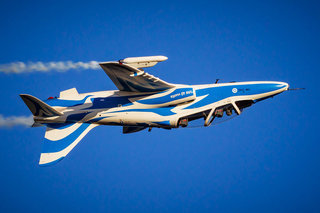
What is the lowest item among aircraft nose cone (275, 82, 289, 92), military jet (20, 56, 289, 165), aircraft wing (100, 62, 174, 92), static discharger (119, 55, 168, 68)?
military jet (20, 56, 289, 165)

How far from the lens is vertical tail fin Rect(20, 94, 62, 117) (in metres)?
33.5

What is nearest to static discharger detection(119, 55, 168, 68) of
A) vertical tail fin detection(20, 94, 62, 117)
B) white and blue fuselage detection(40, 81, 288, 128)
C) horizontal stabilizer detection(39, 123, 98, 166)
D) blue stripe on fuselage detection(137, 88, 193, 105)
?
white and blue fuselage detection(40, 81, 288, 128)

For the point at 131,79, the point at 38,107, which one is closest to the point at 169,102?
the point at 131,79

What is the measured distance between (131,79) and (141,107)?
246 cm

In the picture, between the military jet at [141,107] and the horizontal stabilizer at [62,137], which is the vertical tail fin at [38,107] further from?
the horizontal stabilizer at [62,137]

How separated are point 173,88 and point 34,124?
400 inches

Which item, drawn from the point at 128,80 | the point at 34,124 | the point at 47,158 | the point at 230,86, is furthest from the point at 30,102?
the point at 230,86

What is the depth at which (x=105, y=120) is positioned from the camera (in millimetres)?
34219

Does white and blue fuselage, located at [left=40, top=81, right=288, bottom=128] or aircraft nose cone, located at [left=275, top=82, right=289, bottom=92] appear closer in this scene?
white and blue fuselage, located at [left=40, top=81, right=288, bottom=128]

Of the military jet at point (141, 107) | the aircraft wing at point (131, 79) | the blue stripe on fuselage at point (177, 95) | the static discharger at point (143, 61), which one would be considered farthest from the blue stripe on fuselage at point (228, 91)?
the static discharger at point (143, 61)

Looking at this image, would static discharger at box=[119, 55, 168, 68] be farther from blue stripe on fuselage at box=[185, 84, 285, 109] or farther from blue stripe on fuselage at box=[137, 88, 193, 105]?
blue stripe on fuselage at box=[185, 84, 285, 109]

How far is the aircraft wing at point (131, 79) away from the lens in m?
31.0

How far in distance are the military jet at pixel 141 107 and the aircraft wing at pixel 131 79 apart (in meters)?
0.07

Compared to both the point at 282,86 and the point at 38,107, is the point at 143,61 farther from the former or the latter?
the point at 282,86
